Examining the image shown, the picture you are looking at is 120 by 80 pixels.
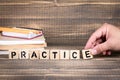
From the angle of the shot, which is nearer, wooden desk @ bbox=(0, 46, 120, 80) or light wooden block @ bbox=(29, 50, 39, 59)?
wooden desk @ bbox=(0, 46, 120, 80)

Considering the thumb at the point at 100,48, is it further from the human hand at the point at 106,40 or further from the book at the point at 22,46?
the book at the point at 22,46

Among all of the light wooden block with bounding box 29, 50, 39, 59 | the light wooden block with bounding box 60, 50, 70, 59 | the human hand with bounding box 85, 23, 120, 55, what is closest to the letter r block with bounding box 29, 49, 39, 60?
the light wooden block with bounding box 29, 50, 39, 59

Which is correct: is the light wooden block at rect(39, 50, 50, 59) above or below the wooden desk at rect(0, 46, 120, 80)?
above

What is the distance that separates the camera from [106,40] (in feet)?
3.98

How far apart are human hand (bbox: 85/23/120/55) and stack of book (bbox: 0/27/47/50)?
24 cm

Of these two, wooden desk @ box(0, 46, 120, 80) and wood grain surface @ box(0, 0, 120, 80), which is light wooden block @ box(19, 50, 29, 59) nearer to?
wooden desk @ box(0, 46, 120, 80)

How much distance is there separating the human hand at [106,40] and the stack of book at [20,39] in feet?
0.79

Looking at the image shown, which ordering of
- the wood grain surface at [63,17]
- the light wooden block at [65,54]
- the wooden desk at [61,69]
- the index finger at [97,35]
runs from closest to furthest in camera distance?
the wooden desk at [61,69] < the light wooden block at [65,54] < the index finger at [97,35] < the wood grain surface at [63,17]

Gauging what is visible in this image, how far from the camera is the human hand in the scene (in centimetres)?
116

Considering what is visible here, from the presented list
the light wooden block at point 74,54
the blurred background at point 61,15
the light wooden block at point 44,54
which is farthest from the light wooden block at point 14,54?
the blurred background at point 61,15

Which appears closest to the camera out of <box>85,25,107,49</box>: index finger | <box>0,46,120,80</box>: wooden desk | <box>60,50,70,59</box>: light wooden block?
<box>0,46,120,80</box>: wooden desk

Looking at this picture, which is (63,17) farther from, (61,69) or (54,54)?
(61,69)

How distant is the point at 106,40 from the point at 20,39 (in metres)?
0.40

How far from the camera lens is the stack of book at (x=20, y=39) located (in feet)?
4.03
